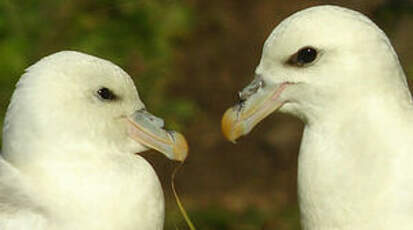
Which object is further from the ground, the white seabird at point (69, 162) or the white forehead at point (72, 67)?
the white forehead at point (72, 67)

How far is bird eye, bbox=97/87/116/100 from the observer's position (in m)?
5.98

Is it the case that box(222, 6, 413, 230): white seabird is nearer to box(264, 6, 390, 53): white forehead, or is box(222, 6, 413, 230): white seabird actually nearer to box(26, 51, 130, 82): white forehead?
box(264, 6, 390, 53): white forehead

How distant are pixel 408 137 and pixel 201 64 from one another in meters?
5.68

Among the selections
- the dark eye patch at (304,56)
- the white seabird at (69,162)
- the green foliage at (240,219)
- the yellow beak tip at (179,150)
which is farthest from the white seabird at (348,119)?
the green foliage at (240,219)

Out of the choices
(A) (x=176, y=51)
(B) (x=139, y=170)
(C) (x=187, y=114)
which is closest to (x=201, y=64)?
(A) (x=176, y=51)

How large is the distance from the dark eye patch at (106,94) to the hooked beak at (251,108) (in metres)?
0.46

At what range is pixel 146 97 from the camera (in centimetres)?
882

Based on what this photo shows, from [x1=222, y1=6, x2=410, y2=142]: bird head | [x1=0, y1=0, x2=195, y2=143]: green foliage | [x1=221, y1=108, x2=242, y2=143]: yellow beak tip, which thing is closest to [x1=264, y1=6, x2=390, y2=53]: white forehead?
[x1=222, y1=6, x2=410, y2=142]: bird head

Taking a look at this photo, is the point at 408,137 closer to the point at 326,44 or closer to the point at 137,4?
the point at 326,44

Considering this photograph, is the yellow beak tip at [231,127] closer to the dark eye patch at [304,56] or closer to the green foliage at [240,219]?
the dark eye patch at [304,56]

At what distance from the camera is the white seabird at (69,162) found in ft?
18.8

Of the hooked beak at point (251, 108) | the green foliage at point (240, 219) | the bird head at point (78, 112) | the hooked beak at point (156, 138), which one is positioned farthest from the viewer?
the green foliage at point (240, 219)

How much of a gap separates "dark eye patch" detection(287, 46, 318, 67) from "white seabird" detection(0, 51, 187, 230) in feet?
2.40

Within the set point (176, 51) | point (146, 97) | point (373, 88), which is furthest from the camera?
point (176, 51)
